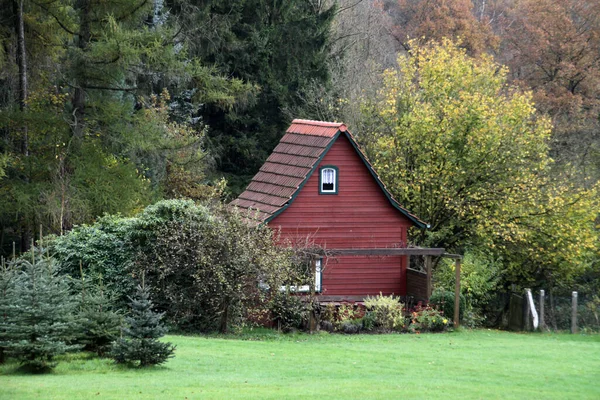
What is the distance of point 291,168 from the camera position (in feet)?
92.5

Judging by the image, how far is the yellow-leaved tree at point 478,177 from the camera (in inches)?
1168

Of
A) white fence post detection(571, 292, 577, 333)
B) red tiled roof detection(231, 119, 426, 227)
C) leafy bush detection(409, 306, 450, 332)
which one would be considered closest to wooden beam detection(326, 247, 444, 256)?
leafy bush detection(409, 306, 450, 332)

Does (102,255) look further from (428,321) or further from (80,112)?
(428,321)

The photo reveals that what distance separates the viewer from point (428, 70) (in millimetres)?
31422

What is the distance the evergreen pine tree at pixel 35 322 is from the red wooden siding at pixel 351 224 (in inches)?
499

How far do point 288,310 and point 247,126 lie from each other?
19.7 metres

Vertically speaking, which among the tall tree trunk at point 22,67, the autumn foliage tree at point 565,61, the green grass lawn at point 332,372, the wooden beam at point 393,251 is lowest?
the green grass lawn at point 332,372

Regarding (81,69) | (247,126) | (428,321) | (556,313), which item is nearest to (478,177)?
(556,313)

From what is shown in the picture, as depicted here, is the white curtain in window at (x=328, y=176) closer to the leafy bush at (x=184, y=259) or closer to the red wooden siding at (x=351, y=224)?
the red wooden siding at (x=351, y=224)

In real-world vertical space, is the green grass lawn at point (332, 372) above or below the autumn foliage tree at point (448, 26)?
below

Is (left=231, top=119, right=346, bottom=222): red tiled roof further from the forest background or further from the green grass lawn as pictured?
the green grass lawn

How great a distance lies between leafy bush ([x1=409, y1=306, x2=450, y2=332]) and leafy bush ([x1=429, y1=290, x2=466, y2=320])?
0.51 meters

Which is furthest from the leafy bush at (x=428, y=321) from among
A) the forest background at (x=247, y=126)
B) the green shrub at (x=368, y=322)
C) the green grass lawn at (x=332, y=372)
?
the forest background at (x=247, y=126)

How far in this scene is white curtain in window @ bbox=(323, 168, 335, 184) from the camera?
27656 millimetres
